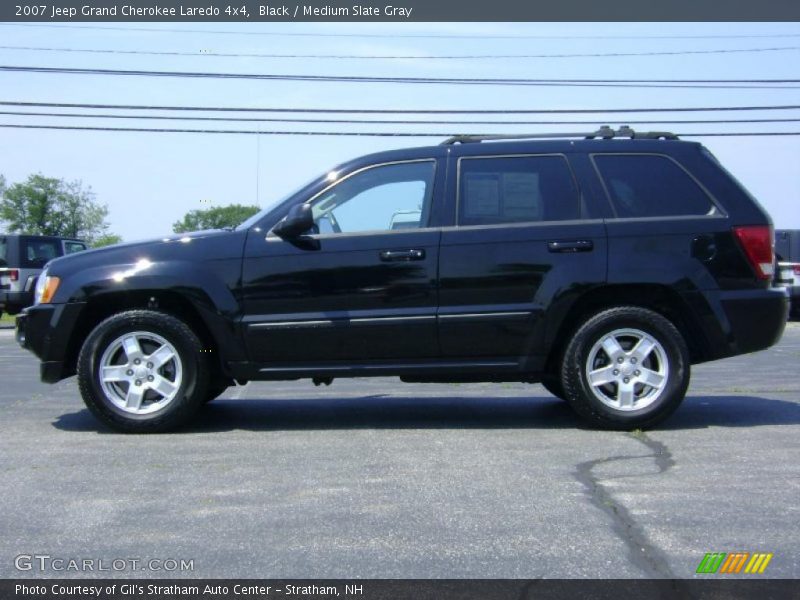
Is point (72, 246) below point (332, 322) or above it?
above

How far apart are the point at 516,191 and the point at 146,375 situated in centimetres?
277

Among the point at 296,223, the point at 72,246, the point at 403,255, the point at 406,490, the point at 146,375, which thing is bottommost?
the point at 406,490

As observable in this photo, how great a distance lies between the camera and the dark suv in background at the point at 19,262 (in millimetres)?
21047

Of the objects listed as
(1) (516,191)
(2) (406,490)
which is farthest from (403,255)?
(2) (406,490)

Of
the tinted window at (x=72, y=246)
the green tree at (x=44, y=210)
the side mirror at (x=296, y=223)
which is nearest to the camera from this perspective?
the side mirror at (x=296, y=223)

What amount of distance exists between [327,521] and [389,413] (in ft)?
9.75

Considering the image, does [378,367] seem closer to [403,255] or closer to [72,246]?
[403,255]

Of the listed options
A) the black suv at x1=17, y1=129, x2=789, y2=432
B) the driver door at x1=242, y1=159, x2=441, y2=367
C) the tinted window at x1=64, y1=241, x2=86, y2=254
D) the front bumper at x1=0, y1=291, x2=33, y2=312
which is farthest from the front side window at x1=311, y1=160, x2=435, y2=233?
the tinted window at x1=64, y1=241, x2=86, y2=254

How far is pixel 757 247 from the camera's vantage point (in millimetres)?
6621

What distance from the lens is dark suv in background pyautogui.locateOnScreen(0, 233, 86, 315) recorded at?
2105 cm

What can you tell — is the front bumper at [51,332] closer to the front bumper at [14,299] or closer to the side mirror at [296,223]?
the side mirror at [296,223]

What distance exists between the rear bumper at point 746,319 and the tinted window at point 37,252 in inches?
726

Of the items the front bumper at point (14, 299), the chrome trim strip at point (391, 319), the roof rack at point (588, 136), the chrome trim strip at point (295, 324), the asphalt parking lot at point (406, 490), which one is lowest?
the front bumper at point (14, 299)

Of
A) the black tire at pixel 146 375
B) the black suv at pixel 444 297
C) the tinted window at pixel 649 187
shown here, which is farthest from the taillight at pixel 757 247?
the black tire at pixel 146 375
